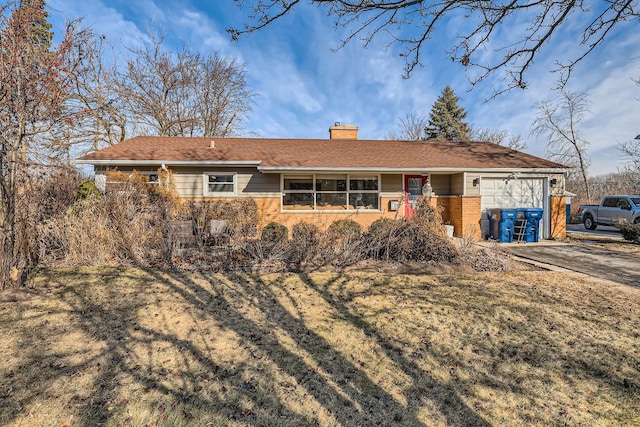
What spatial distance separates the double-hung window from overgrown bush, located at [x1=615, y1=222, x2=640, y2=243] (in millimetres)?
13939

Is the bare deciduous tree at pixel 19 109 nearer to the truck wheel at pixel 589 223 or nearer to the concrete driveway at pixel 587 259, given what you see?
the concrete driveway at pixel 587 259

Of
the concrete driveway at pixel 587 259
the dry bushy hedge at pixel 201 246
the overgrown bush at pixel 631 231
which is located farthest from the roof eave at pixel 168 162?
the overgrown bush at pixel 631 231

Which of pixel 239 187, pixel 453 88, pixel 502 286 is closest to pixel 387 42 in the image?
pixel 502 286

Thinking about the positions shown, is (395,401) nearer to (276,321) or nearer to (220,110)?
(276,321)

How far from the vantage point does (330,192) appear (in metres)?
11.8

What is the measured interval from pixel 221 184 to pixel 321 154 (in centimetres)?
428

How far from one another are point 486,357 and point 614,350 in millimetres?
1445

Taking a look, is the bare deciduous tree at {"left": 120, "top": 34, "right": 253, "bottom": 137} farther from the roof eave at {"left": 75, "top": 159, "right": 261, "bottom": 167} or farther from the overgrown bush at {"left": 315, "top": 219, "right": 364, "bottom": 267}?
the overgrown bush at {"left": 315, "top": 219, "right": 364, "bottom": 267}

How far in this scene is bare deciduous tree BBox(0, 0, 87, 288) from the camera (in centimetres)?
415

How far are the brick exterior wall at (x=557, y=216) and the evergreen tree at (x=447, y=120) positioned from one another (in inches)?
878

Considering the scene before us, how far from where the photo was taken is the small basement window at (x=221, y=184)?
1118cm

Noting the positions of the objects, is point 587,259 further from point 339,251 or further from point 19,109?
point 19,109

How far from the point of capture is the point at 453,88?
33.1m

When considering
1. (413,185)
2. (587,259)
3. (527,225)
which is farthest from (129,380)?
(527,225)
